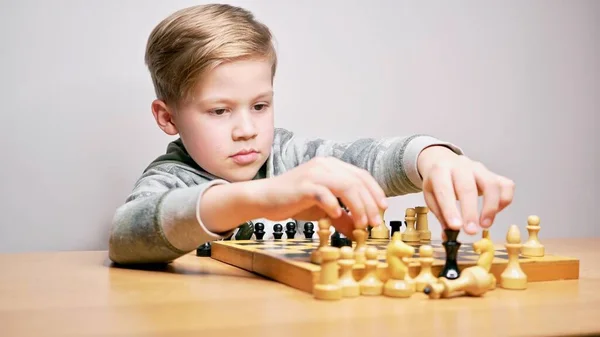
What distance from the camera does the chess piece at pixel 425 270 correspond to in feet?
2.79

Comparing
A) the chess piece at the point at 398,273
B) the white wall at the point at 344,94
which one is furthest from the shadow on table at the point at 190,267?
the white wall at the point at 344,94

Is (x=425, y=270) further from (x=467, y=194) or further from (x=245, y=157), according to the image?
(x=245, y=157)

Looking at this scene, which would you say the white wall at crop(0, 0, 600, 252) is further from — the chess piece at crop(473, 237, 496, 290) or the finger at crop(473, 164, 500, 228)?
the chess piece at crop(473, 237, 496, 290)

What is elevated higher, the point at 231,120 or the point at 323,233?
the point at 231,120

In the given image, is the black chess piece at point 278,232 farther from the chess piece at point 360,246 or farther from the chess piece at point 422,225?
the chess piece at point 360,246

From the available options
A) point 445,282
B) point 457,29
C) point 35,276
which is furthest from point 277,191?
point 457,29

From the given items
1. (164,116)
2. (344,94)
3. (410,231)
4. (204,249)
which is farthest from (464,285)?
(344,94)

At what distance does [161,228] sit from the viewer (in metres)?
1.07

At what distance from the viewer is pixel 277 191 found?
937 millimetres

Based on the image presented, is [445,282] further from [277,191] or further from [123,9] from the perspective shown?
[123,9]

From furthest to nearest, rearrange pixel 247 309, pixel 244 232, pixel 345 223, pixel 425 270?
pixel 244 232 → pixel 345 223 → pixel 425 270 → pixel 247 309

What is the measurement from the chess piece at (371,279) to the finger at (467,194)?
0.17 metres

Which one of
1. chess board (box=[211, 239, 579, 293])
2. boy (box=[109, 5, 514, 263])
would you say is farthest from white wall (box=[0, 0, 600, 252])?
chess board (box=[211, 239, 579, 293])

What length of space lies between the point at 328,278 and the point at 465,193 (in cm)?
29
